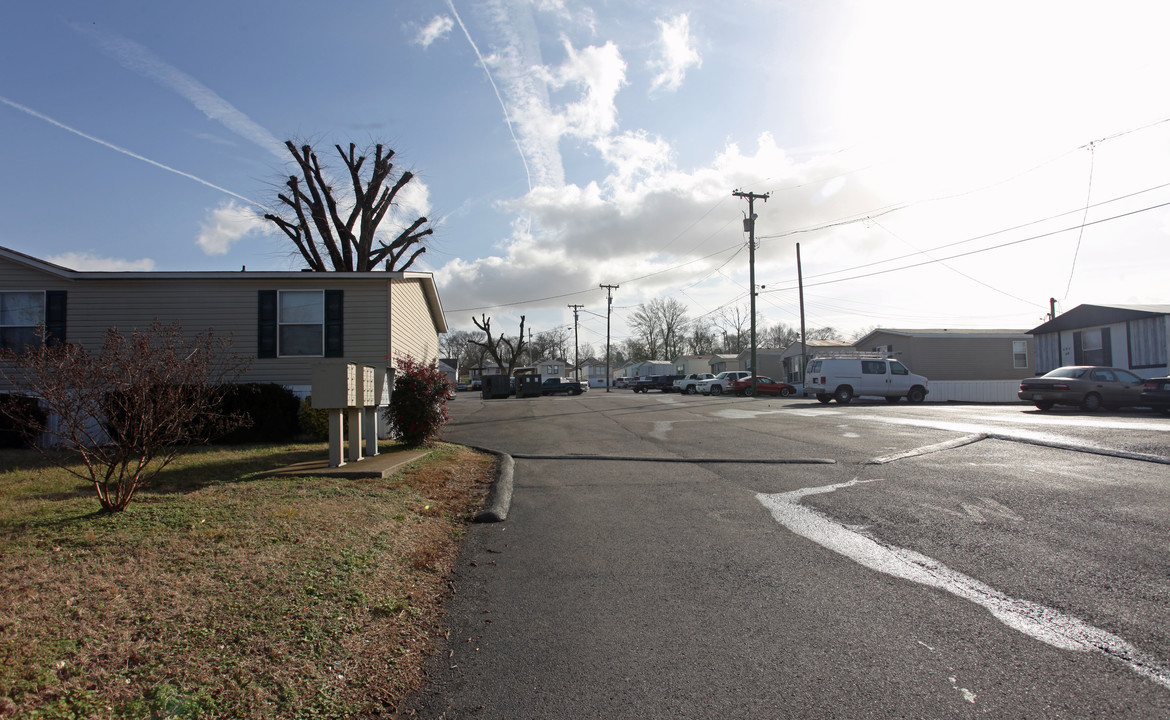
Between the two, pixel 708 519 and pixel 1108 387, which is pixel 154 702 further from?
pixel 1108 387

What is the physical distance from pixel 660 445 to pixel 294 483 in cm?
656

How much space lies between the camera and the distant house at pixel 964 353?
33.5 metres

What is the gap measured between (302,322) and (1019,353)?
1460 inches

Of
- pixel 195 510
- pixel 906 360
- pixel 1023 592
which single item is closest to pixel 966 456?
pixel 1023 592

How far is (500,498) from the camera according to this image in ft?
23.6

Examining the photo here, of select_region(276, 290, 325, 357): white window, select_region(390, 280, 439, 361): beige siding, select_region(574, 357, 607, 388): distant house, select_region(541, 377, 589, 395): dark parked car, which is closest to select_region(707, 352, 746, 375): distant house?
select_region(541, 377, 589, 395): dark parked car

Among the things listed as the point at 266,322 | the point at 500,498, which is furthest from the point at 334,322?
the point at 500,498

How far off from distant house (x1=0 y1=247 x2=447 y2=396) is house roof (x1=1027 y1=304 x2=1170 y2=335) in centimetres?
2593

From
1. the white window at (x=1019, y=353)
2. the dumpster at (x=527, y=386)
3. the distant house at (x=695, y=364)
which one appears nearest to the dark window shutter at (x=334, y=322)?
the dumpster at (x=527, y=386)

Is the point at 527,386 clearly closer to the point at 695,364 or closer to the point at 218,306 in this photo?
the point at 695,364

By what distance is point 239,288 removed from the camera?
13.6 m

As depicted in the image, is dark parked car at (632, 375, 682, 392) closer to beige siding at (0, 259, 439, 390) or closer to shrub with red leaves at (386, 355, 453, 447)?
beige siding at (0, 259, 439, 390)

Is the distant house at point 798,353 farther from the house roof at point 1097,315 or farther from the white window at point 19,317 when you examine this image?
the white window at point 19,317

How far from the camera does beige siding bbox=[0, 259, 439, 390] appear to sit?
44.0 feet
